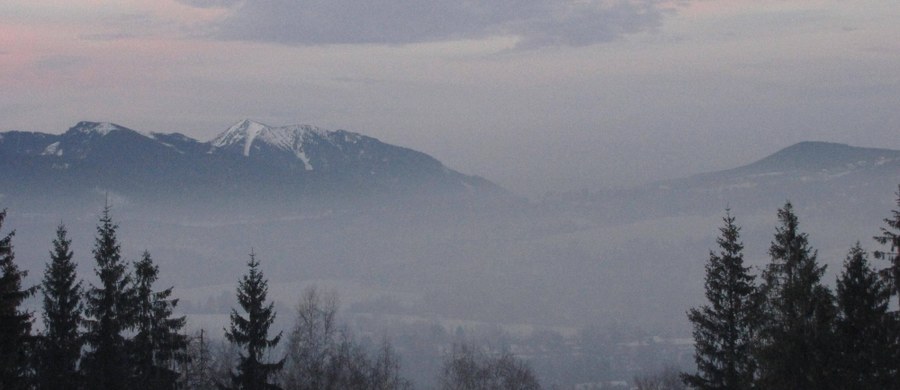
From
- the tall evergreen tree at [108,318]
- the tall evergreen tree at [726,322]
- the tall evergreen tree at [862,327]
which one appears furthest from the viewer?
the tall evergreen tree at [108,318]

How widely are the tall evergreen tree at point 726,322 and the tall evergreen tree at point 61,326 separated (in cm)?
2310

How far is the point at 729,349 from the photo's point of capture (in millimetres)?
38219

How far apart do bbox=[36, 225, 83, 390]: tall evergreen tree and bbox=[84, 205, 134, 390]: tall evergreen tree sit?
0.53 meters

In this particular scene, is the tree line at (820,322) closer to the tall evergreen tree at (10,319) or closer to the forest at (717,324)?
the forest at (717,324)

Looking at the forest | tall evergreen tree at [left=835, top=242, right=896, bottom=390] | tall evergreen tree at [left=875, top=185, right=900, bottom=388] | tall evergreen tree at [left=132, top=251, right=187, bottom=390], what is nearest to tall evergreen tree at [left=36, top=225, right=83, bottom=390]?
the forest

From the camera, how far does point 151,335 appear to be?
42.8m

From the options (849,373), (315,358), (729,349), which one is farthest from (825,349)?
(315,358)

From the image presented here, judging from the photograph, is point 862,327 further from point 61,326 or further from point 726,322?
point 61,326

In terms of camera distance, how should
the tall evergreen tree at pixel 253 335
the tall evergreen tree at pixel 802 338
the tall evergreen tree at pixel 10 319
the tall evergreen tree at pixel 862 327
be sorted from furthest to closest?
the tall evergreen tree at pixel 253 335, the tall evergreen tree at pixel 862 327, the tall evergreen tree at pixel 802 338, the tall evergreen tree at pixel 10 319

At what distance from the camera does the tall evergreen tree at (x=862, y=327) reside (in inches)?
1318

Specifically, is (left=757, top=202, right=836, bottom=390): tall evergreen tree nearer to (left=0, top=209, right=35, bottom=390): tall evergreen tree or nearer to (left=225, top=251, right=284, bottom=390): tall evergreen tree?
(left=225, top=251, right=284, bottom=390): tall evergreen tree

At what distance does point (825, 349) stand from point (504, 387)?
121ft

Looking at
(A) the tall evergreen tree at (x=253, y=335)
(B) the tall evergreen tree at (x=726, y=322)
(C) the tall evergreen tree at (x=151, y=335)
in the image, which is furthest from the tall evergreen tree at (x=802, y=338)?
(C) the tall evergreen tree at (x=151, y=335)

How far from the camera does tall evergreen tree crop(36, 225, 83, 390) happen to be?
41281mm
